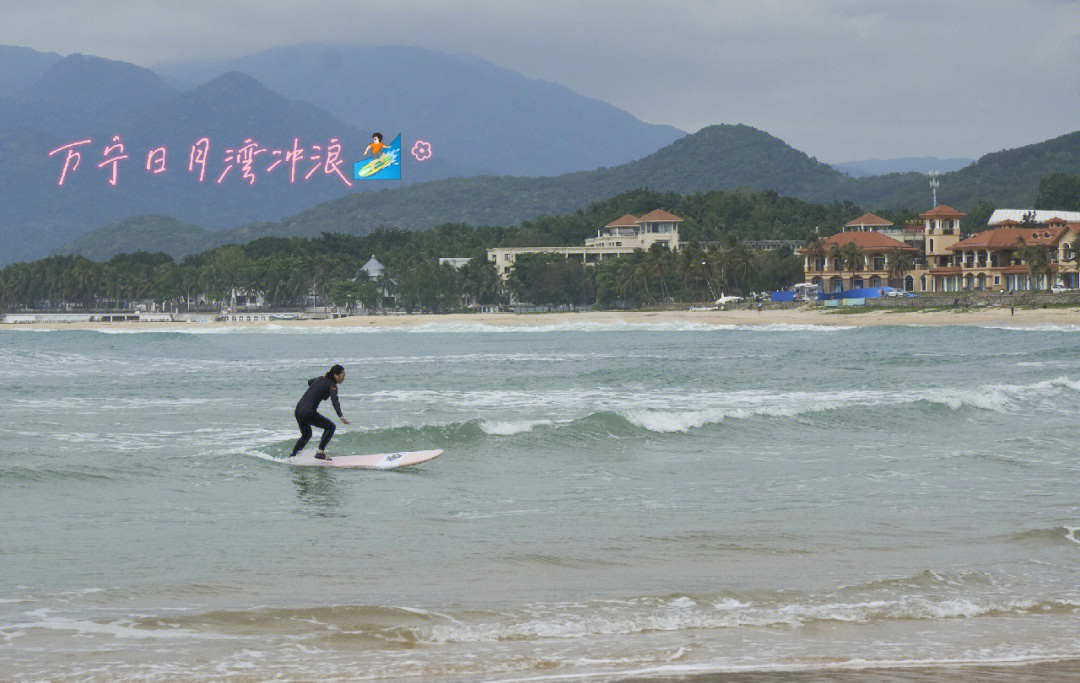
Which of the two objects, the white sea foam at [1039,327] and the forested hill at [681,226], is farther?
the forested hill at [681,226]

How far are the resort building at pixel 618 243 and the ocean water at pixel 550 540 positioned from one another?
106982mm

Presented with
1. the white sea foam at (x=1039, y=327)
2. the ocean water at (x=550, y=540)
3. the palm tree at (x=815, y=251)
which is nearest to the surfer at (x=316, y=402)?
the ocean water at (x=550, y=540)

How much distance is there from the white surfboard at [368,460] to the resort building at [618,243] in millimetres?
112186

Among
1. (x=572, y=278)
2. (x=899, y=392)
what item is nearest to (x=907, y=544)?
(x=899, y=392)

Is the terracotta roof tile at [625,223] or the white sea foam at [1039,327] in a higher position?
the terracotta roof tile at [625,223]

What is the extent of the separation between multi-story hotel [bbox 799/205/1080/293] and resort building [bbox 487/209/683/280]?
2821 centimetres

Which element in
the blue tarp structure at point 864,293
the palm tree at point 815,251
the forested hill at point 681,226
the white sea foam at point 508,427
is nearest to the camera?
the white sea foam at point 508,427

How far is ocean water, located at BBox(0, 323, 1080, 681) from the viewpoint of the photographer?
7594 mm

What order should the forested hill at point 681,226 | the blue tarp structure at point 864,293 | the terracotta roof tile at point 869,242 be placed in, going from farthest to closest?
1. the forested hill at point 681,226
2. the terracotta roof tile at point 869,242
3. the blue tarp structure at point 864,293

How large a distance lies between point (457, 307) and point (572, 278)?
43.8 feet

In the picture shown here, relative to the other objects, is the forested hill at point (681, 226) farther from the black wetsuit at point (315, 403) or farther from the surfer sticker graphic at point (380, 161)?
the black wetsuit at point (315, 403)

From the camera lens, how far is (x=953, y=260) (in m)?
100

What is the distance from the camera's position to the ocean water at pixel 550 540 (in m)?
7.59

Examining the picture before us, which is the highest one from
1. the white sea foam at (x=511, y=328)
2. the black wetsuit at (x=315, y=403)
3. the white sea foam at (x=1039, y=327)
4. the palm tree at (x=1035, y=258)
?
the palm tree at (x=1035, y=258)
